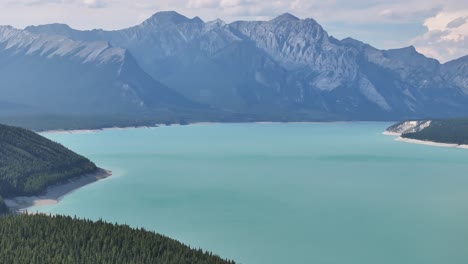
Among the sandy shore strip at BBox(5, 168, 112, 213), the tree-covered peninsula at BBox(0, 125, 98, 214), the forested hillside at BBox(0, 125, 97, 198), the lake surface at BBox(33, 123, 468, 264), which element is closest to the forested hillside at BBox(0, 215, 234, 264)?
the lake surface at BBox(33, 123, 468, 264)

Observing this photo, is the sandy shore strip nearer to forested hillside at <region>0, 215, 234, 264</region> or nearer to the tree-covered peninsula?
the tree-covered peninsula

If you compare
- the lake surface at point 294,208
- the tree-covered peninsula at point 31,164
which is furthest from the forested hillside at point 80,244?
the tree-covered peninsula at point 31,164

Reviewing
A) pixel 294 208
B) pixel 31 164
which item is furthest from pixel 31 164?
pixel 294 208

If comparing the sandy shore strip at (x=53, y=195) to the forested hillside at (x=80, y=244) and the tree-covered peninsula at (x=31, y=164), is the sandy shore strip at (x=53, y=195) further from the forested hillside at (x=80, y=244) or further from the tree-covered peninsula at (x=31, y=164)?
the forested hillside at (x=80, y=244)

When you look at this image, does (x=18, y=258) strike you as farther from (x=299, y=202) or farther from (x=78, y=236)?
(x=299, y=202)

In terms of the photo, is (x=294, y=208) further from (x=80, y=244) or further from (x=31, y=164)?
(x=80, y=244)

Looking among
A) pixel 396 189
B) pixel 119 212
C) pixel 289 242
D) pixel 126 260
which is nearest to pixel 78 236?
pixel 126 260
